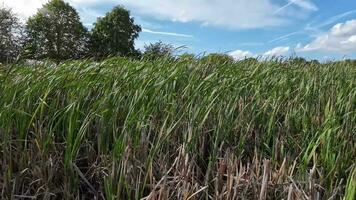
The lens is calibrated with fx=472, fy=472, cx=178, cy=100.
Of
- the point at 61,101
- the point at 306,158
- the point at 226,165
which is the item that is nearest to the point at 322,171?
the point at 306,158

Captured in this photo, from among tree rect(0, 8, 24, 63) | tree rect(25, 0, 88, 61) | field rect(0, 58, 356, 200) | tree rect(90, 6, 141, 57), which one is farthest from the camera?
tree rect(90, 6, 141, 57)

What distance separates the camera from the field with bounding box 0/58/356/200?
1944 millimetres

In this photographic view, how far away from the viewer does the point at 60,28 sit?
37.2 metres

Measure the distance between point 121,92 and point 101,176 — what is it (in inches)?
24.3

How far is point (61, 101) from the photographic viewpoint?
2.63 m

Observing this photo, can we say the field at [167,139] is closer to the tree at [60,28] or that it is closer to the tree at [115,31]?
the tree at [60,28]

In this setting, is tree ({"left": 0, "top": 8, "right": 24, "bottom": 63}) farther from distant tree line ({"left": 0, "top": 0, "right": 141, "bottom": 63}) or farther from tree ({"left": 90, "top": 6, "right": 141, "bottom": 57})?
tree ({"left": 90, "top": 6, "right": 141, "bottom": 57})

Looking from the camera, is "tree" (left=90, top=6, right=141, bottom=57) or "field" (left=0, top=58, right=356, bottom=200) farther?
"tree" (left=90, top=6, right=141, bottom=57)

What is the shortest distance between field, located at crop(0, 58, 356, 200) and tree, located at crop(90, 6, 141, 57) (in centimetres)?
3579

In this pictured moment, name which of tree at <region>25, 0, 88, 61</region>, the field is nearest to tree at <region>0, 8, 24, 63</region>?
the field

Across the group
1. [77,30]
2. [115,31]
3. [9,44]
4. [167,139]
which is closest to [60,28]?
[77,30]

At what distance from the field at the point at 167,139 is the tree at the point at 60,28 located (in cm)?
3226

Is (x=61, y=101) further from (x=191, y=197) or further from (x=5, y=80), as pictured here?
(x=191, y=197)

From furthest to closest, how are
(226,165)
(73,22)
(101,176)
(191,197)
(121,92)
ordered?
1. (73,22)
2. (121,92)
3. (101,176)
4. (226,165)
5. (191,197)
